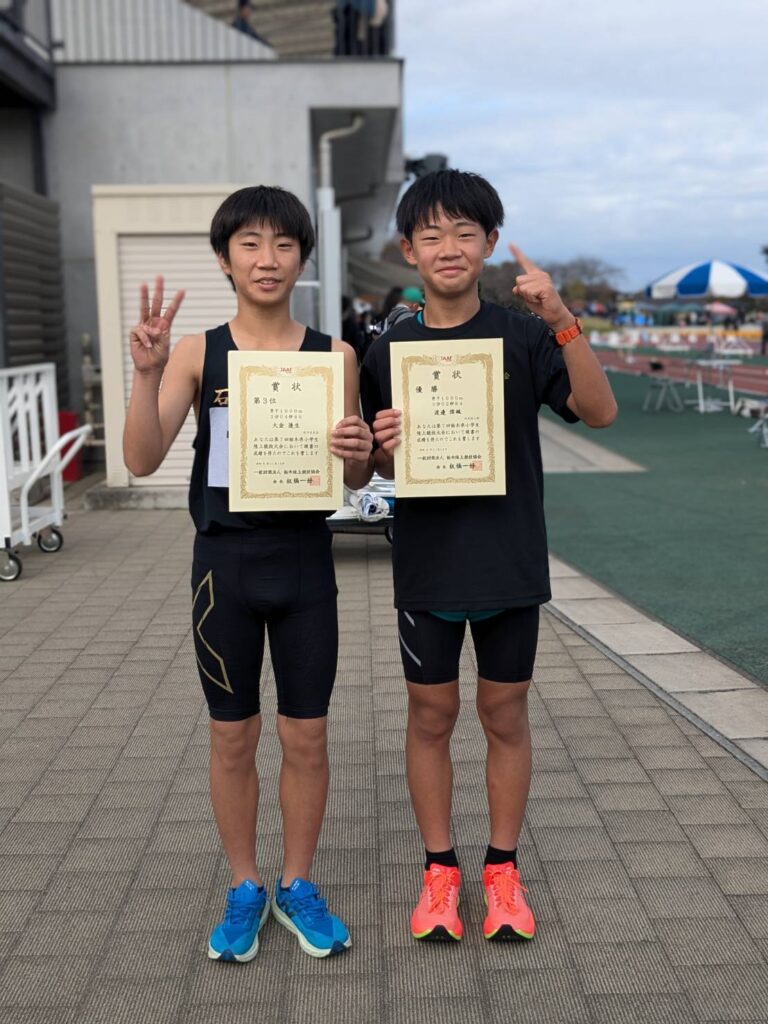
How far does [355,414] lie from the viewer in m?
2.92

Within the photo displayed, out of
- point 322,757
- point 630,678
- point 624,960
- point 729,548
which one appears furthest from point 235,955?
point 729,548

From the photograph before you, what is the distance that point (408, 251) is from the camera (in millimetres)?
2918

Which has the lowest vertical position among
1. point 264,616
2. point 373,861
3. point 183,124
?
point 373,861

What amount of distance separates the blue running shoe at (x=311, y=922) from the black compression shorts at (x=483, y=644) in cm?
63

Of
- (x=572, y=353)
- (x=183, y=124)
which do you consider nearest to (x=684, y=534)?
(x=572, y=353)

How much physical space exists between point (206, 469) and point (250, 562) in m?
0.27

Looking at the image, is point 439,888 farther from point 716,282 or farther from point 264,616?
point 716,282

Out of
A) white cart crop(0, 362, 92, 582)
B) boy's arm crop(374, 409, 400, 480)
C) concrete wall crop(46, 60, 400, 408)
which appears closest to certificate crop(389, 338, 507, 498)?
boy's arm crop(374, 409, 400, 480)

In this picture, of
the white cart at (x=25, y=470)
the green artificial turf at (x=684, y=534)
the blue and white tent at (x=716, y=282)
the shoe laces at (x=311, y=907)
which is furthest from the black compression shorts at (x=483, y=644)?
the blue and white tent at (x=716, y=282)

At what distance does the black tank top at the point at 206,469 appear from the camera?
2838 millimetres

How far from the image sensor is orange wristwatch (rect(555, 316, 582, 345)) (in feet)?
9.07

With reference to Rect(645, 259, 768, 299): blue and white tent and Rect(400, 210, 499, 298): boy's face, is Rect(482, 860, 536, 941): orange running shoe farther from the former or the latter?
Rect(645, 259, 768, 299): blue and white tent

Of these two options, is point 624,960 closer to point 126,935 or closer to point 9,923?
point 126,935

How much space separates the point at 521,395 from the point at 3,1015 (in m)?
1.96
